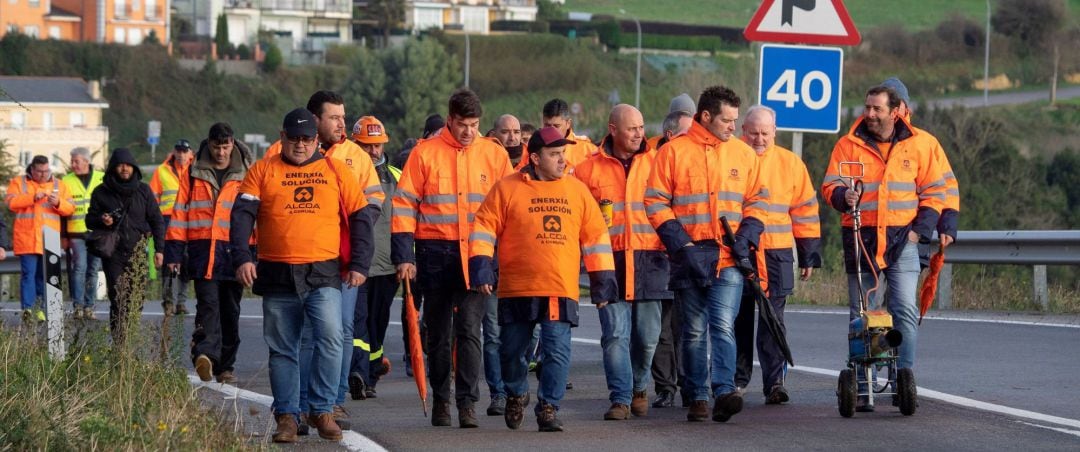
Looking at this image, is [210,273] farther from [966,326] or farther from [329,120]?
[966,326]

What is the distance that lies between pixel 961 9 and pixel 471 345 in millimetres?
118946

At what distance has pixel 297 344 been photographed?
10.4m

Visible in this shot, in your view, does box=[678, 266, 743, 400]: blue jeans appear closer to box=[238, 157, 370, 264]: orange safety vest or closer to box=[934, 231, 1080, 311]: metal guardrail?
box=[238, 157, 370, 264]: orange safety vest

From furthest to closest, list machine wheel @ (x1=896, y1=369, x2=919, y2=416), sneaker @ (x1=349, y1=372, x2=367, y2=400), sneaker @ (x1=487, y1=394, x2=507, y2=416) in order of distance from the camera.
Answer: sneaker @ (x1=349, y1=372, x2=367, y2=400), sneaker @ (x1=487, y1=394, x2=507, y2=416), machine wheel @ (x1=896, y1=369, x2=919, y2=416)

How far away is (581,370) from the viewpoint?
1441 centimetres

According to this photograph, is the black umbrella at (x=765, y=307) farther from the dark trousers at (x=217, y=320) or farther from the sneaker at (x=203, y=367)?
the dark trousers at (x=217, y=320)

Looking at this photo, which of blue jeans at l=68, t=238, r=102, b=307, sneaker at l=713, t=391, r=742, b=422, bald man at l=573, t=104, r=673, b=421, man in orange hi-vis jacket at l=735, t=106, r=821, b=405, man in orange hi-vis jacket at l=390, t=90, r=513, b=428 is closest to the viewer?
sneaker at l=713, t=391, r=742, b=422

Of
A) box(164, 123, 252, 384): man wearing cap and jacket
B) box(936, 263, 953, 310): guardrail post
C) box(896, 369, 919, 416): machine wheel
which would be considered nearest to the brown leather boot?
box(896, 369, 919, 416): machine wheel

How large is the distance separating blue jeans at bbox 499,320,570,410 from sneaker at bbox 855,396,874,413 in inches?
69.7

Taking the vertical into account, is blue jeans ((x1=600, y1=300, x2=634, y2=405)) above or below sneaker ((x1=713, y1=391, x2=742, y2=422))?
above

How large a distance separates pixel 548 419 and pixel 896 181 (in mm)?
2645

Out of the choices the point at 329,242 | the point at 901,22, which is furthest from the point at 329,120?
the point at 901,22

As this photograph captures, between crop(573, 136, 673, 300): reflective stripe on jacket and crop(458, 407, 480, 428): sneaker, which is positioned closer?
crop(458, 407, 480, 428): sneaker

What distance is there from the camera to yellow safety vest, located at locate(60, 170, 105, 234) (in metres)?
20.2
